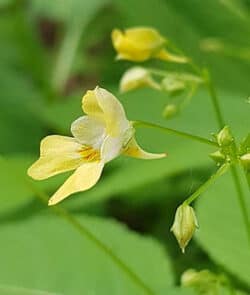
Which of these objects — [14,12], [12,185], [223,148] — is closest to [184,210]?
[223,148]

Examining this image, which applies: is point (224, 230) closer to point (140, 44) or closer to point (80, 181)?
point (140, 44)

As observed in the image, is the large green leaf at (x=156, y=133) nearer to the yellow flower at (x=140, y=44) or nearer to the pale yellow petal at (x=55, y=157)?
the yellow flower at (x=140, y=44)

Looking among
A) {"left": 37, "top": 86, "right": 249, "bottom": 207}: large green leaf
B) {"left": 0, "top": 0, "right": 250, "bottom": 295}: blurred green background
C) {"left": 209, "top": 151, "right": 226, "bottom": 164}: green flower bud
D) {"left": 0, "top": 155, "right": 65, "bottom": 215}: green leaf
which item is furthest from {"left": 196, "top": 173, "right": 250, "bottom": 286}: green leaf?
{"left": 209, "top": 151, "right": 226, "bottom": 164}: green flower bud

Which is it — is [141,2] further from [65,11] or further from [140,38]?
[140,38]

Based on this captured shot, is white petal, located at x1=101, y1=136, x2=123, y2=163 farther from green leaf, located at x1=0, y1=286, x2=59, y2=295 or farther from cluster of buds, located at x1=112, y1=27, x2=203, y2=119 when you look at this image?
green leaf, located at x1=0, y1=286, x2=59, y2=295

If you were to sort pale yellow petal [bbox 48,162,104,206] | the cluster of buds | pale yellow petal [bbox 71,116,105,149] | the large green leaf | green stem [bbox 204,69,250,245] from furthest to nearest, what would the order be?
the large green leaf
the cluster of buds
green stem [bbox 204,69,250,245]
pale yellow petal [bbox 71,116,105,149]
pale yellow petal [bbox 48,162,104,206]

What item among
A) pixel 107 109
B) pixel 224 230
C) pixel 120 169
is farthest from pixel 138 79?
pixel 120 169
